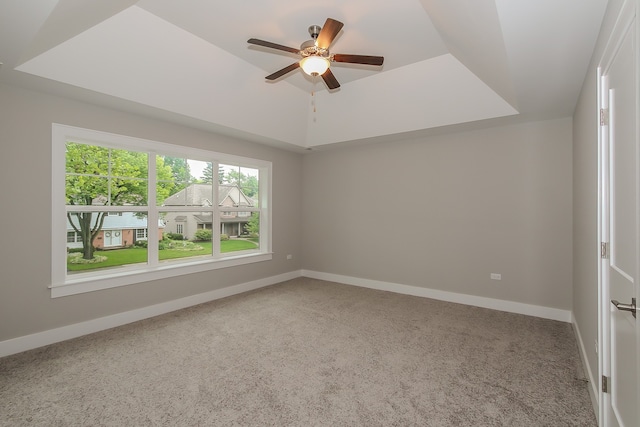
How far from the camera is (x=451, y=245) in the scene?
445 centimetres

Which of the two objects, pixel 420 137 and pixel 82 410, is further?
pixel 420 137

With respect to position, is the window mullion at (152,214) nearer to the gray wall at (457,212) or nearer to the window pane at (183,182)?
the window pane at (183,182)

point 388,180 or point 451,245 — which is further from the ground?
point 388,180

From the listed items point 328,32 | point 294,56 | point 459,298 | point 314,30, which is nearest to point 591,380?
point 459,298

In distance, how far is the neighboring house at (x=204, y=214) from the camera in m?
4.23

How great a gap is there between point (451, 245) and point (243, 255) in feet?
10.9

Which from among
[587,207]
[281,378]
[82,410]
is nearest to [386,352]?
[281,378]

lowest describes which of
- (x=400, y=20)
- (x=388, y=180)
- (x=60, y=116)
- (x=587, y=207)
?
(x=587, y=207)

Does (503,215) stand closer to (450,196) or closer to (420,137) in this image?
(450,196)

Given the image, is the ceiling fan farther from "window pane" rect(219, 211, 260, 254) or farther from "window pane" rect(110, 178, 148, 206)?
"window pane" rect(219, 211, 260, 254)

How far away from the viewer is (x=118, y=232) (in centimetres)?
362

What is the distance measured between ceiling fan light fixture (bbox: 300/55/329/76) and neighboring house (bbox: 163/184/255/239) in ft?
8.32

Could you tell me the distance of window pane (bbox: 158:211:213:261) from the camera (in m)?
4.17

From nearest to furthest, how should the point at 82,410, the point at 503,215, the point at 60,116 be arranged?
the point at 82,410
the point at 60,116
the point at 503,215
